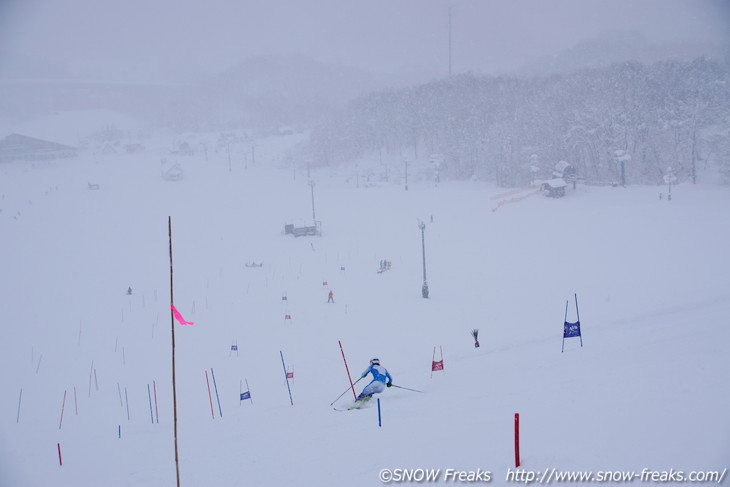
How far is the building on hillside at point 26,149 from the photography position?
90938 mm

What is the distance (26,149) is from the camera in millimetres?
92750

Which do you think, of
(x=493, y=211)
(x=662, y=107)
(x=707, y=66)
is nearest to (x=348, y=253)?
(x=493, y=211)

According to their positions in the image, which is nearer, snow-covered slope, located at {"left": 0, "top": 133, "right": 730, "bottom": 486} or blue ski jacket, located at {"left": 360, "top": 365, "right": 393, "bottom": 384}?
snow-covered slope, located at {"left": 0, "top": 133, "right": 730, "bottom": 486}

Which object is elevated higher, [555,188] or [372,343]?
[555,188]

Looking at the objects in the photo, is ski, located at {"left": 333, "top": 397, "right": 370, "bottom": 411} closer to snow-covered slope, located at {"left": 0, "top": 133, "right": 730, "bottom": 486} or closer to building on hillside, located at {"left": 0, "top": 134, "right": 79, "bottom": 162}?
snow-covered slope, located at {"left": 0, "top": 133, "right": 730, "bottom": 486}

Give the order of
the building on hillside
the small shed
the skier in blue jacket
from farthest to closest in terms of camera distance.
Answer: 1. the building on hillside
2. the small shed
3. the skier in blue jacket

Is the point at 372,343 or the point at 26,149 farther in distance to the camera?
the point at 26,149

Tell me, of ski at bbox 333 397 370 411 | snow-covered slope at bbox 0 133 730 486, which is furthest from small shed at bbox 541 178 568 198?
ski at bbox 333 397 370 411

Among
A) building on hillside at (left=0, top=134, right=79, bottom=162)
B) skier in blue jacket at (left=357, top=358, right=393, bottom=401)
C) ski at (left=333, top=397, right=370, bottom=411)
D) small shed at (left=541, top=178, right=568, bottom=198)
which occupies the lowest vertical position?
ski at (left=333, top=397, right=370, bottom=411)

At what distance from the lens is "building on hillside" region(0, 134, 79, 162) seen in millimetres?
90938

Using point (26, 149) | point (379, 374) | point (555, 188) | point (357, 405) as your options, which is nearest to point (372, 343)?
point (379, 374)

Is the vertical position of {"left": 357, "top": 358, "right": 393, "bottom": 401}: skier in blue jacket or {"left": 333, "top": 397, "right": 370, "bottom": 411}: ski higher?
{"left": 357, "top": 358, "right": 393, "bottom": 401}: skier in blue jacket

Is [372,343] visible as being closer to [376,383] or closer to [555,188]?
[376,383]

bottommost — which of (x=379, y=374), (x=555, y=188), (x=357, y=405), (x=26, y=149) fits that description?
(x=357, y=405)
